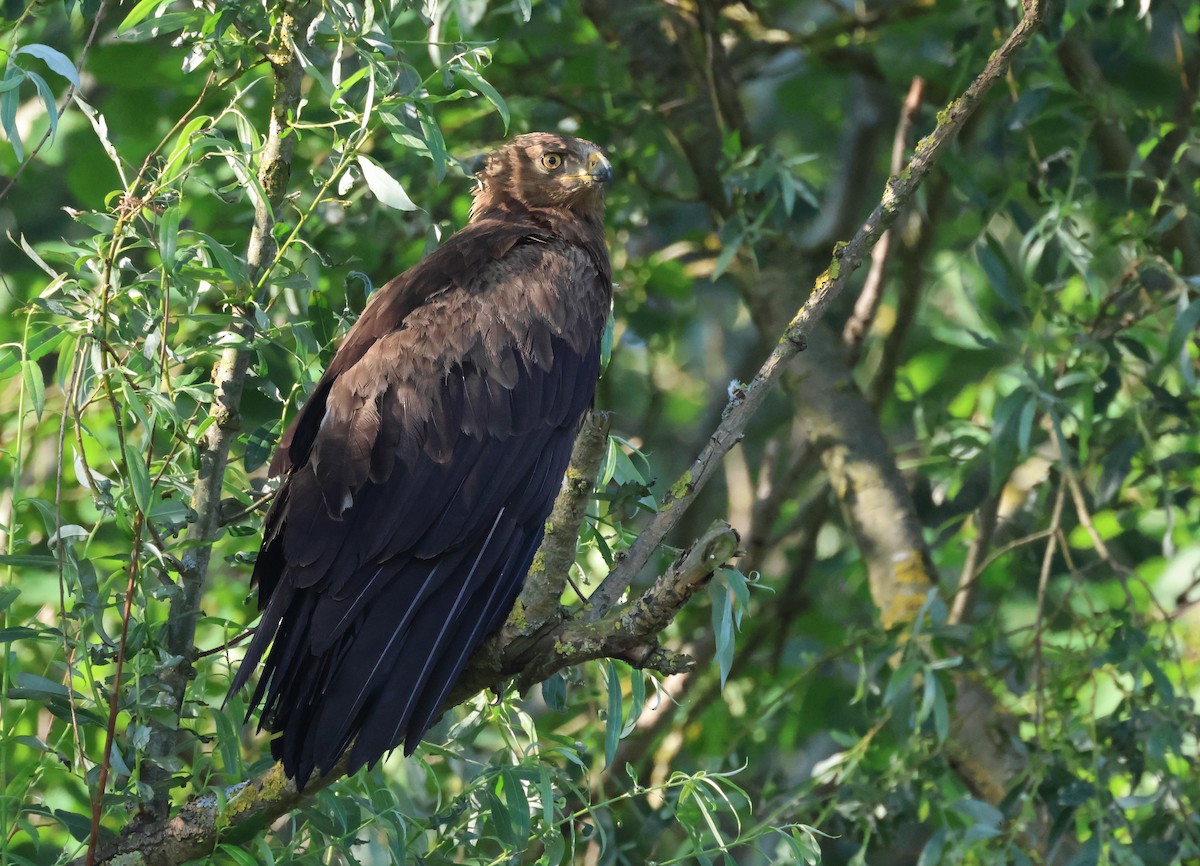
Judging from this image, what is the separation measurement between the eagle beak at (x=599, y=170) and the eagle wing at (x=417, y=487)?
0.45 meters

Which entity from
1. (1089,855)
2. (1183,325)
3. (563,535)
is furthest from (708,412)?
(563,535)

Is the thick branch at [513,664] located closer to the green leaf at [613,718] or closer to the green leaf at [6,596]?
the green leaf at [613,718]

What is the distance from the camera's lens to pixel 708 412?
270 inches

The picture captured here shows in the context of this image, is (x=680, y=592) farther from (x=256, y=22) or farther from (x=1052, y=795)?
(x=1052, y=795)

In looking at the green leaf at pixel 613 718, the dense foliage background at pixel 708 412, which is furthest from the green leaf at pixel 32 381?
the green leaf at pixel 613 718

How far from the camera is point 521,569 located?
3.01m

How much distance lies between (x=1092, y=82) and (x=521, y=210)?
183 centimetres

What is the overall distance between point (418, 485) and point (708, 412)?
3.83 metres

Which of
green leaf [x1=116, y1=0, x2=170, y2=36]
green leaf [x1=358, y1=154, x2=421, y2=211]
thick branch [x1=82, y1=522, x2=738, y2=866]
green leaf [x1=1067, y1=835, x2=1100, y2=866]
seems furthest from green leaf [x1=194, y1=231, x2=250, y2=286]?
green leaf [x1=1067, y1=835, x2=1100, y2=866]

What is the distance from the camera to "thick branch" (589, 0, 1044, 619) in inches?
102

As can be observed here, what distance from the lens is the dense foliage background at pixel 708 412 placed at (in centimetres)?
261

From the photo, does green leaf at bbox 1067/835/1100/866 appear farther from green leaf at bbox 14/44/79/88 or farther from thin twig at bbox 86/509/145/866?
green leaf at bbox 14/44/79/88

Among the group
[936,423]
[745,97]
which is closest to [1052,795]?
[936,423]

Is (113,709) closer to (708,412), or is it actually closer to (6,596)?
(6,596)
